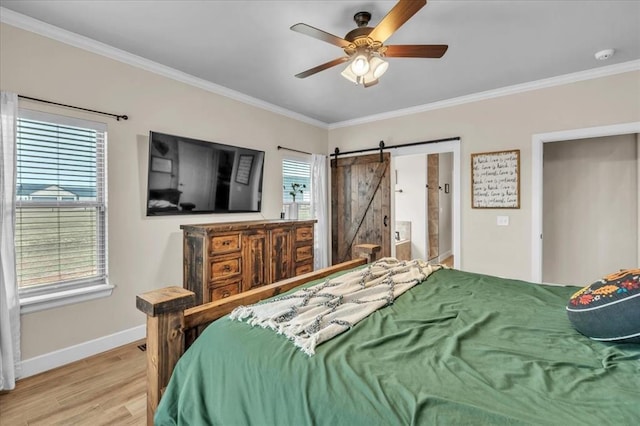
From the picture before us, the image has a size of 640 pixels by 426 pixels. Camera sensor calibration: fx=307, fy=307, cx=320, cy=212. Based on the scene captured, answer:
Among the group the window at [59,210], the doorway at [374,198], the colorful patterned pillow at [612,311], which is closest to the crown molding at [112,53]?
the window at [59,210]

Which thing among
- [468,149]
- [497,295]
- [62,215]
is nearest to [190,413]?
[497,295]

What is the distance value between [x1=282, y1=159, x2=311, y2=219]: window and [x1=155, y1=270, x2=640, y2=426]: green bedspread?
3.20 metres

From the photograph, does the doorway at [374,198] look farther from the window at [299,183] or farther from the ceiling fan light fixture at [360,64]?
the ceiling fan light fixture at [360,64]

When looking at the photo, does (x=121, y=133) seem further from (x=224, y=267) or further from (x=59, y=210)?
(x=224, y=267)

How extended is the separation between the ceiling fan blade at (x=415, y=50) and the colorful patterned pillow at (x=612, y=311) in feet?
5.27

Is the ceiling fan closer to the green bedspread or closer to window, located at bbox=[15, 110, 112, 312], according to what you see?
the green bedspread

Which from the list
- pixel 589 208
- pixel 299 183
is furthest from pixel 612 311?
pixel 299 183

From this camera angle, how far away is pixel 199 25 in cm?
235

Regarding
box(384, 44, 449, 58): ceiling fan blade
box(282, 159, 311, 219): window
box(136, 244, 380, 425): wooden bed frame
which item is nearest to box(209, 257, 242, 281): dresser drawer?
box(136, 244, 380, 425): wooden bed frame

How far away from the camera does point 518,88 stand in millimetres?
3539

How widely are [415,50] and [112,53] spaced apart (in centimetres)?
258

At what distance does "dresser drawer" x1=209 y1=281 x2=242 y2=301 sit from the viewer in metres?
2.76

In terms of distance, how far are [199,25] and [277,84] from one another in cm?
122

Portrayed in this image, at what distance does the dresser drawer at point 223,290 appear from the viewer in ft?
9.05
